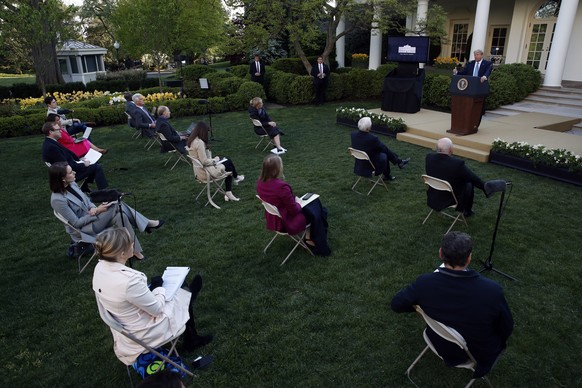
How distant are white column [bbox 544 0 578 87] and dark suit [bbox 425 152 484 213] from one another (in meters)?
11.5

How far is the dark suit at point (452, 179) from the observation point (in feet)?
17.6

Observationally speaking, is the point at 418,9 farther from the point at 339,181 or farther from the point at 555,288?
the point at 555,288

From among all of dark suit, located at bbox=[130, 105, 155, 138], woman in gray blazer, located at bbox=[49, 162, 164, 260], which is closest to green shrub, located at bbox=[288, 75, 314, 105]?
dark suit, located at bbox=[130, 105, 155, 138]

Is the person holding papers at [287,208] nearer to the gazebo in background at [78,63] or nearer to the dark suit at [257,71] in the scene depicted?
the dark suit at [257,71]

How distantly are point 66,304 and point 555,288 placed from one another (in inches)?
214

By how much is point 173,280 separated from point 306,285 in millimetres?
1642

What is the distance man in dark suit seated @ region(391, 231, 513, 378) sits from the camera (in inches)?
107

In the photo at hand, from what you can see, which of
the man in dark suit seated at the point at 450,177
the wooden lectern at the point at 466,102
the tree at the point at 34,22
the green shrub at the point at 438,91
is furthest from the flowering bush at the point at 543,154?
the tree at the point at 34,22

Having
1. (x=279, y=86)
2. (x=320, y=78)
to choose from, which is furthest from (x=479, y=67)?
(x=279, y=86)

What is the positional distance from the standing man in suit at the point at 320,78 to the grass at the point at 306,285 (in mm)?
8389

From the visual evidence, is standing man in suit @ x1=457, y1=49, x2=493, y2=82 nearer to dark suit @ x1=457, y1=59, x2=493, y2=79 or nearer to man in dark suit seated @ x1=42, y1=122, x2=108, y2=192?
dark suit @ x1=457, y1=59, x2=493, y2=79

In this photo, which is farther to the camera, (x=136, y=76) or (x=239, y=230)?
(x=136, y=76)

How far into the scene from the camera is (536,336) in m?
3.75

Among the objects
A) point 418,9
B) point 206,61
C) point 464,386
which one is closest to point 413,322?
point 464,386
